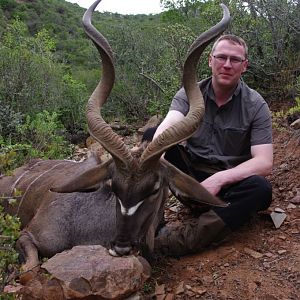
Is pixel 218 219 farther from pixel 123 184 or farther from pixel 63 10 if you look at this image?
pixel 63 10

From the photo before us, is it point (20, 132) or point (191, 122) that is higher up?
point (191, 122)

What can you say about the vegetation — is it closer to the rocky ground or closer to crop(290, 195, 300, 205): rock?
crop(290, 195, 300, 205): rock

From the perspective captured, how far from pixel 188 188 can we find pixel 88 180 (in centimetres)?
79

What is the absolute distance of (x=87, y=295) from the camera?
3395 millimetres

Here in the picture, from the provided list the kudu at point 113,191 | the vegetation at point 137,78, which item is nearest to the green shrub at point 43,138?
the vegetation at point 137,78

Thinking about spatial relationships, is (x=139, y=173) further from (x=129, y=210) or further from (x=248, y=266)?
(x=248, y=266)

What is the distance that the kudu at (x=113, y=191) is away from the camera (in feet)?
12.6

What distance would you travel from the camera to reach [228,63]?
15.7 ft

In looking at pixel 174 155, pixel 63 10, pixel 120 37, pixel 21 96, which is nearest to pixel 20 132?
pixel 21 96

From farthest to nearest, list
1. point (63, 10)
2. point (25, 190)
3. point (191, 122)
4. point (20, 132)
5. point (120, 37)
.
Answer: point (63, 10)
point (120, 37)
point (20, 132)
point (25, 190)
point (191, 122)

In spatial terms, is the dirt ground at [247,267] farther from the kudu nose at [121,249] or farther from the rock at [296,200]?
the kudu nose at [121,249]

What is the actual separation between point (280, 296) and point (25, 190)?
9.73 ft

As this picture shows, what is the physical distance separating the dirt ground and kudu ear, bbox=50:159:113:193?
2.84ft

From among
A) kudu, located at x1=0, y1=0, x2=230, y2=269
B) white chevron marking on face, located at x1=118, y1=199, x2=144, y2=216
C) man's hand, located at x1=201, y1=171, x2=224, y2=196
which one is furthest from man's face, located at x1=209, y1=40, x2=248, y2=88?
white chevron marking on face, located at x1=118, y1=199, x2=144, y2=216
